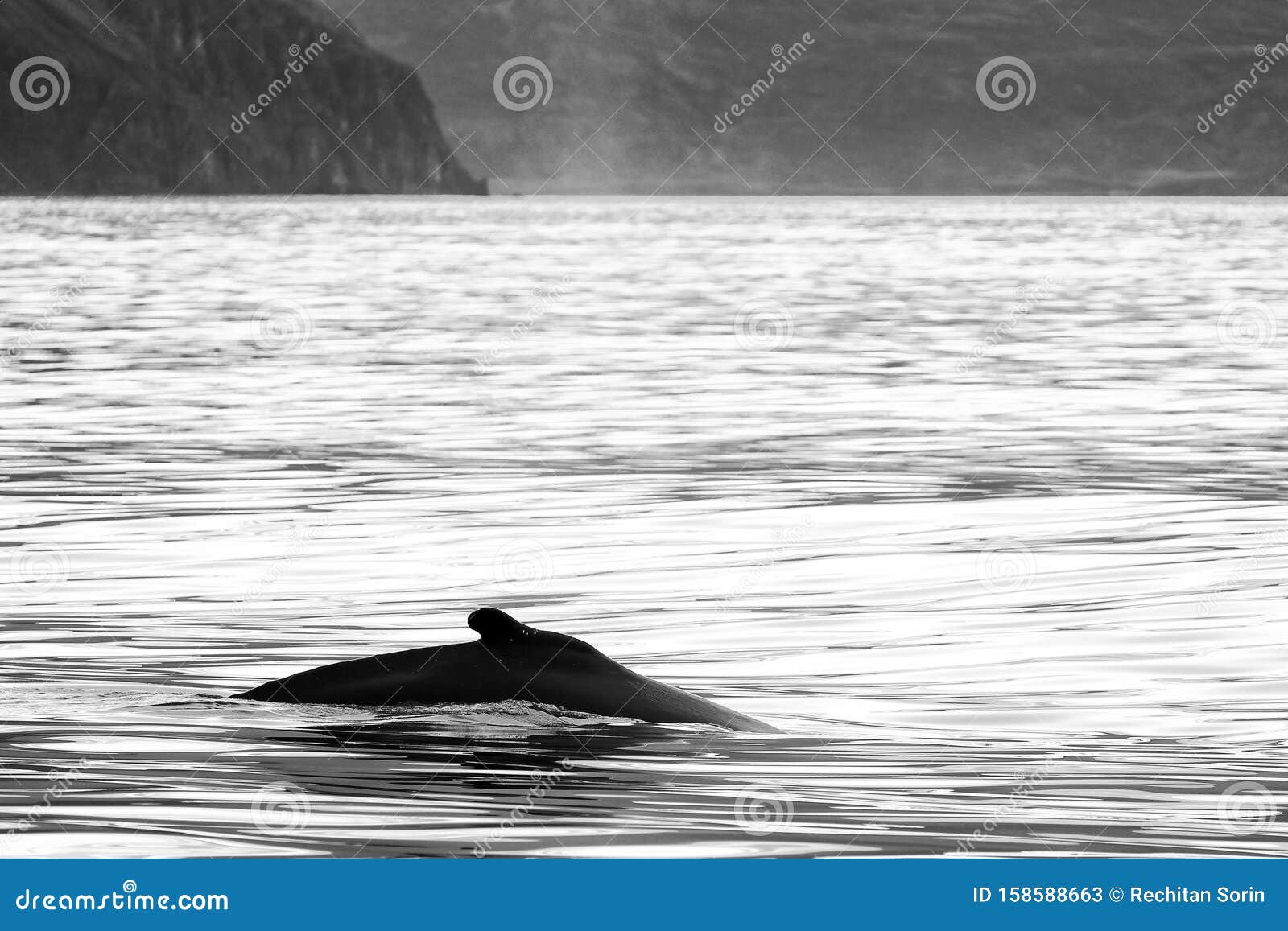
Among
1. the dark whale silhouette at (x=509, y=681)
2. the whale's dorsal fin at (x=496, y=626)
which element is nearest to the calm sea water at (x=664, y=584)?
the dark whale silhouette at (x=509, y=681)

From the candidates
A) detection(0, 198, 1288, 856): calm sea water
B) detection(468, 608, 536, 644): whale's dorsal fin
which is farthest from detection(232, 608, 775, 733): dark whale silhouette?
detection(0, 198, 1288, 856): calm sea water

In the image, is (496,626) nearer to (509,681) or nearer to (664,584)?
(509,681)

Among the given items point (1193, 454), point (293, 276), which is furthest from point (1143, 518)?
point (293, 276)

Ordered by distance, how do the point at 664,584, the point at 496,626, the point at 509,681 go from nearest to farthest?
1. the point at 496,626
2. the point at 509,681
3. the point at 664,584

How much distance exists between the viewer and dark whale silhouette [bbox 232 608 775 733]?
10.6 m

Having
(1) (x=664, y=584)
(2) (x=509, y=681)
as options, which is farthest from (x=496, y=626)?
(1) (x=664, y=584)

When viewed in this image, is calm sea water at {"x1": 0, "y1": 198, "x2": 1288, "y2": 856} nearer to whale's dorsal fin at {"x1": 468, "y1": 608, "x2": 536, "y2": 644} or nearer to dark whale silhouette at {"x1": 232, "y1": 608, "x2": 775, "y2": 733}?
dark whale silhouette at {"x1": 232, "y1": 608, "x2": 775, "y2": 733}

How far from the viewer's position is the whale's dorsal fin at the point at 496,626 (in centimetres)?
1009

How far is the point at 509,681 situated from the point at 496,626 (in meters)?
0.50

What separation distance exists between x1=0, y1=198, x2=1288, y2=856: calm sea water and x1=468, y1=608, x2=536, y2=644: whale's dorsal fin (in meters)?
0.48

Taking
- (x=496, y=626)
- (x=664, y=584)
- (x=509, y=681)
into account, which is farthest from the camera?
(x=664, y=584)

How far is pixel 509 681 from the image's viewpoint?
10.6m

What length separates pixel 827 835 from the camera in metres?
9.09

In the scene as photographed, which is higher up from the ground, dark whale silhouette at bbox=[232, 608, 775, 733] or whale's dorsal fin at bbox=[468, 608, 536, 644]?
whale's dorsal fin at bbox=[468, 608, 536, 644]
